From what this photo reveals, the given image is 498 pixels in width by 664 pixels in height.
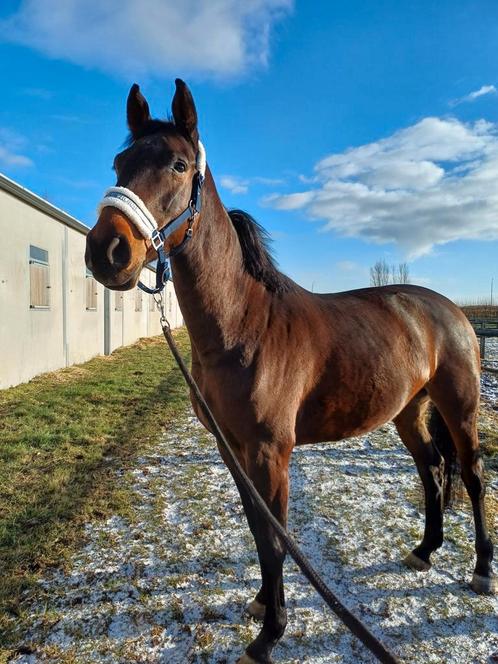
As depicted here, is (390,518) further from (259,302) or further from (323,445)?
(259,302)

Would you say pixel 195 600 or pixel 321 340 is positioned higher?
pixel 321 340

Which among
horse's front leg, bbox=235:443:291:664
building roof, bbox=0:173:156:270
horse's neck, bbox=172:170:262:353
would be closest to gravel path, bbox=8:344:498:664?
horse's front leg, bbox=235:443:291:664

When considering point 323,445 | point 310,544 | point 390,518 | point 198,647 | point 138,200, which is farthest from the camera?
point 323,445

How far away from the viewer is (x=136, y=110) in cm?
192

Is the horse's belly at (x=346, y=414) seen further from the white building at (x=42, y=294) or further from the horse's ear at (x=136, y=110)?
the white building at (x=42, y=294)

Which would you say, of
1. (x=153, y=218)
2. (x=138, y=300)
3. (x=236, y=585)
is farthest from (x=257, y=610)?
(x=138, y=300)

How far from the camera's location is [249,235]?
217 cm

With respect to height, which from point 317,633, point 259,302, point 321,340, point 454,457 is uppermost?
point 259,302

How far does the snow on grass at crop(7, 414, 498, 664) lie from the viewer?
78.5 inches

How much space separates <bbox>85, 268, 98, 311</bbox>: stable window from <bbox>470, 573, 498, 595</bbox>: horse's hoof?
403 inches

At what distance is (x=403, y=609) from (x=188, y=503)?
1793 mm

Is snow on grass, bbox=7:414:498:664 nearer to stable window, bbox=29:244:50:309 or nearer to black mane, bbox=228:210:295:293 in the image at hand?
black mane, bbox=228:210:295:293

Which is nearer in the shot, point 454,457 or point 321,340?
point 321,340

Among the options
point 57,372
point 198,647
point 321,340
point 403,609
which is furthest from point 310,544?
point 57,372
